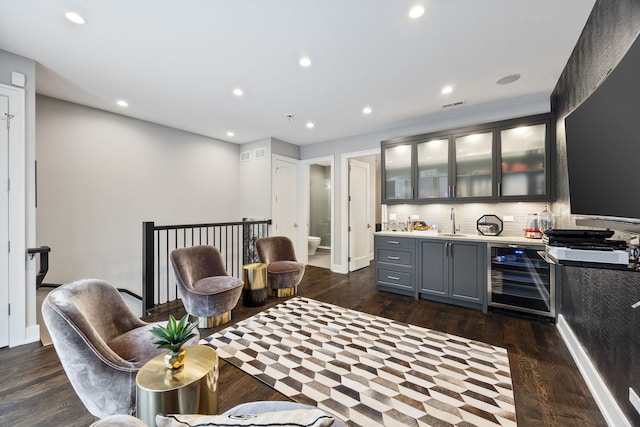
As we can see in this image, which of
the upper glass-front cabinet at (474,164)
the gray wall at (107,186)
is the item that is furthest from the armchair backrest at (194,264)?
the upper glass-front cabinet at (474,164)

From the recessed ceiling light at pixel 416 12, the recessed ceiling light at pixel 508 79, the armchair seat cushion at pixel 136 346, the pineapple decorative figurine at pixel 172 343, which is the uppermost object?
the recessed ceiling light at pixel 508 79

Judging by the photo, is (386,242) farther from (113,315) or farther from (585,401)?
(113,315)

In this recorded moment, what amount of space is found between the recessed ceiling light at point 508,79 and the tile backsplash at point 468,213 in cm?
156

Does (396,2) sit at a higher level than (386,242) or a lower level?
higher

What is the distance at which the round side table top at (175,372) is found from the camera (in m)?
1.20

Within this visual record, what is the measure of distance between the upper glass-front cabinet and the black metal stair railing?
2.59 meters

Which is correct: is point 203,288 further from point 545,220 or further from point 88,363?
point 545,220

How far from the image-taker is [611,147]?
1199mm

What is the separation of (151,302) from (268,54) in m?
3.17

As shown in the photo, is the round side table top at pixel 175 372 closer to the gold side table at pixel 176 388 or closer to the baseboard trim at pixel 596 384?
the gold side table at pixel 176 388

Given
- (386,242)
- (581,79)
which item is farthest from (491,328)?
(581,79)

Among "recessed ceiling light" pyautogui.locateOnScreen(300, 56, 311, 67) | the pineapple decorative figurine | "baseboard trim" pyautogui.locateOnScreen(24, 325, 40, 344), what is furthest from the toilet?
the pineapple decorative figurine

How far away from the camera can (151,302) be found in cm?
322

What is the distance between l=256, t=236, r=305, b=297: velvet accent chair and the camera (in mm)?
3713
